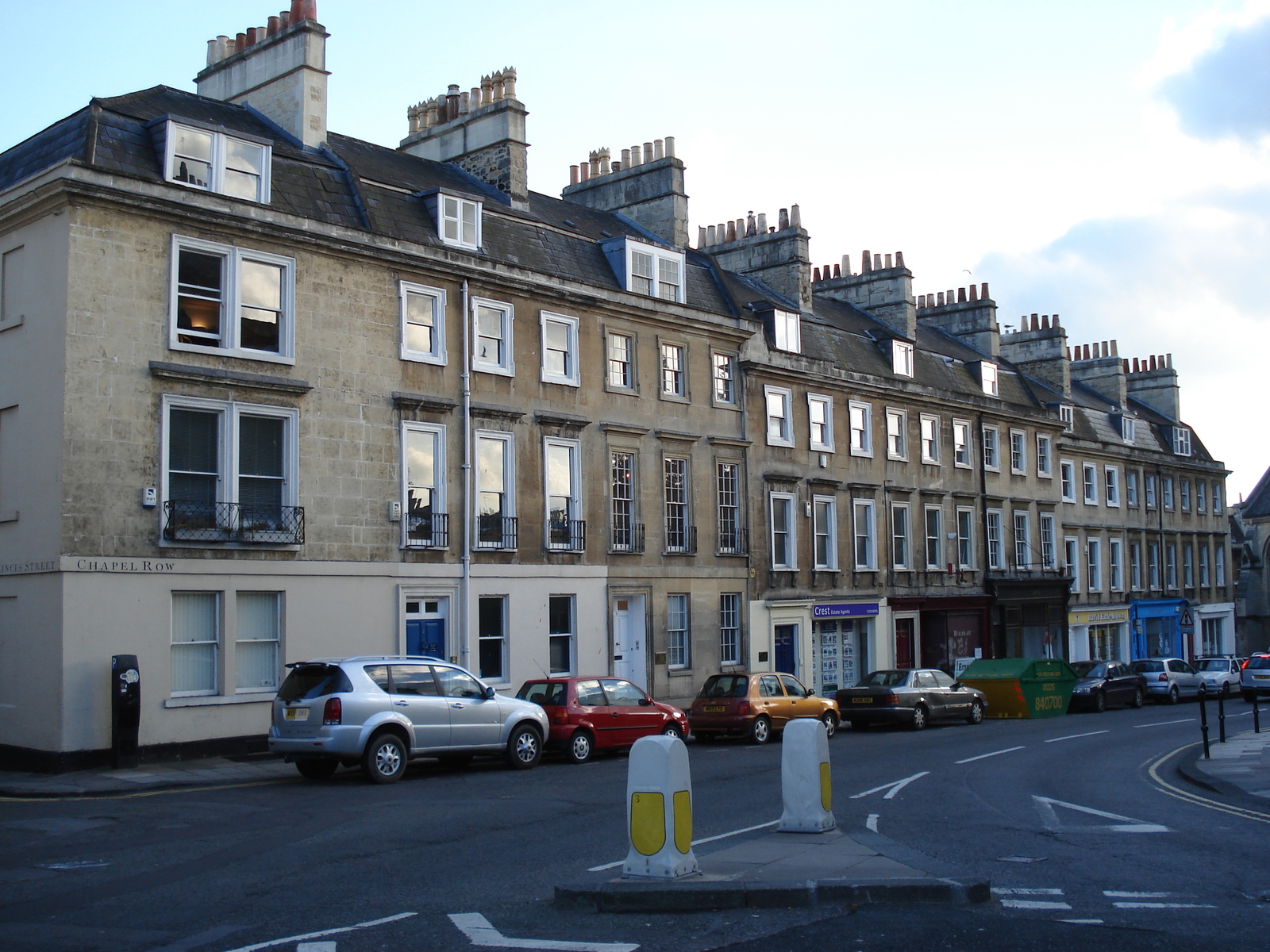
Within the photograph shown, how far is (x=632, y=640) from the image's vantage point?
3028 cm

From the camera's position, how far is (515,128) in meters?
31.5

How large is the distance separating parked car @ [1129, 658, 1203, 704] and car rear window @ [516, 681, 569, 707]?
26.6 meters

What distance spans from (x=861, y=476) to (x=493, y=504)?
51.1ft

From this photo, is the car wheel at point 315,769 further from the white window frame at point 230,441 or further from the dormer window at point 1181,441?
the dormer window at point 1181,441

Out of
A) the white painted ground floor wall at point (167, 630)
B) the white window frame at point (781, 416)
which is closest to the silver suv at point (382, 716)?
the white painted ground floor wall at point (167, 630)

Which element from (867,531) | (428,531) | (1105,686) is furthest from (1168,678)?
(428,531)

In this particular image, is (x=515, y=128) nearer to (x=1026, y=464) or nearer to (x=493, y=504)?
(x=493, y=504)

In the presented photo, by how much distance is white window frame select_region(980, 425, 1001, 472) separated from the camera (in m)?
45.0

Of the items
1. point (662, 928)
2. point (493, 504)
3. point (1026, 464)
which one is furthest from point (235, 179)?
point (1026, 464)

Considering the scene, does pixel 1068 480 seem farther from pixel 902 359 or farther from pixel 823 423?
pixel 823 423

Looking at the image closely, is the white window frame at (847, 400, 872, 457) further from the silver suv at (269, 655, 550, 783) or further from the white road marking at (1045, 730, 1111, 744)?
the silver suv at (269, 655, 550, 783)

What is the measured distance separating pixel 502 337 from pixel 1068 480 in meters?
32.7

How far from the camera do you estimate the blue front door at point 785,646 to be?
1375 inches

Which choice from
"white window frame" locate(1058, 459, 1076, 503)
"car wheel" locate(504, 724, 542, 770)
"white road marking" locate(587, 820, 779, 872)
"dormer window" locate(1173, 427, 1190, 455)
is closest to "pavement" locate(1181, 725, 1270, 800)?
"white road marking" locate(587, 820, 779, 872)
